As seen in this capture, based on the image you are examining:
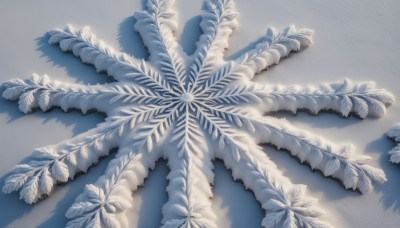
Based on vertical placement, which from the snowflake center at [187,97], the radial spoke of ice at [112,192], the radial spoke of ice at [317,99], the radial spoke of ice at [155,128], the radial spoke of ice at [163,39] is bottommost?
the radial spoke of ice at [112,192]

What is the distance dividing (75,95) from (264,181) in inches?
50.0

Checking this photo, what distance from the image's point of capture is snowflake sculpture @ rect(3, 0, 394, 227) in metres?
2.11

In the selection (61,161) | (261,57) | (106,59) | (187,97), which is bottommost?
(61,161)

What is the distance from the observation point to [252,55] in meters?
2.60

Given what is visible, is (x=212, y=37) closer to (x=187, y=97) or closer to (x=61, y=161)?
(x=187, y=97)

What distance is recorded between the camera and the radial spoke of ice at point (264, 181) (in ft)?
6.68

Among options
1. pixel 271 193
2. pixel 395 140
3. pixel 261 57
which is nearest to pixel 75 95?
pixel 261 57

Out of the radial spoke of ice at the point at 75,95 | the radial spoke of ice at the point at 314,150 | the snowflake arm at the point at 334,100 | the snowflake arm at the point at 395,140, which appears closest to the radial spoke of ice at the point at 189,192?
the radial spoke of ice at the point at 314,150

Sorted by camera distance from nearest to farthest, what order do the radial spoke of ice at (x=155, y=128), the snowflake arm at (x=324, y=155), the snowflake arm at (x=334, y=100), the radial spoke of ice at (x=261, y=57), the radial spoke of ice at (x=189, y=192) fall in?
1. the radial spoke of ice at (x=189, y=192)
2. the snowflake arm at (x=324, y=155)
3. the radial spoke of ice at (x=155, y=128)
4. the snowflake arm at (x=334, y=100)
5. the radial spoke of ice at (x=261, y=57)

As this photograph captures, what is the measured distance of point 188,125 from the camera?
→ 2352 millimetres

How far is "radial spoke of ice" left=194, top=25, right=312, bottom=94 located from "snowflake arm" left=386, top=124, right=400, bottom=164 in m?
0.78

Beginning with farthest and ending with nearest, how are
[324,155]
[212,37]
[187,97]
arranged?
Result: 1. [212,37]
2. [187,97]
3. [324,155]

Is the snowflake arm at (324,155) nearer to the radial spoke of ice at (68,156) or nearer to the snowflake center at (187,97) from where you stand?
the snowflake center at (187,97)

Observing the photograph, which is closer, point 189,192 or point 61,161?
point 189,192
